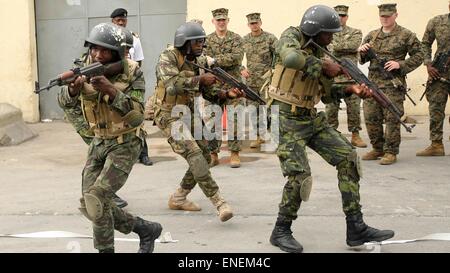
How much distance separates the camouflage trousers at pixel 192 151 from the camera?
5215 millimetres

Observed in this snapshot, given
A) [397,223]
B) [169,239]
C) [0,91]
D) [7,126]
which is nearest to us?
[169,239]

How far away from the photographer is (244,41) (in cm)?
921

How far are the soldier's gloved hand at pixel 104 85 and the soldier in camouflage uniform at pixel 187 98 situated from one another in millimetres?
1488

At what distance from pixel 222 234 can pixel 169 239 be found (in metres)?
0.44

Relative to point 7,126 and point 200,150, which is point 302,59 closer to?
point 200,150

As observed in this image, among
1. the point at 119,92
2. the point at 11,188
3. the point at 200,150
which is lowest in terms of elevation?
the point at 11,188

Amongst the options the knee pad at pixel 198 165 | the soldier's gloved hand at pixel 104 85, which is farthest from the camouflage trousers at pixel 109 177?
the knee pad at pixel 198 165

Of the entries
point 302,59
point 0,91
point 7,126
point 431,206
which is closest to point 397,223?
point 431,206

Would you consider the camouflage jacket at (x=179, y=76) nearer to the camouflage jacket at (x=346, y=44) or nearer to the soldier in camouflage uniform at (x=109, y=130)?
the soldier in camouflage uniform at (x=109, y=130)

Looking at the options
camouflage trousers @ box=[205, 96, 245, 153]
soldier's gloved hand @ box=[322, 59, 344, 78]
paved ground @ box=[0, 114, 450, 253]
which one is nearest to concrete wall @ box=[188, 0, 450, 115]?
paved ground @ box=[0, 114, 450, 253]

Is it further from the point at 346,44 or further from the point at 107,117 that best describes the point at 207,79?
the point at 346,44
